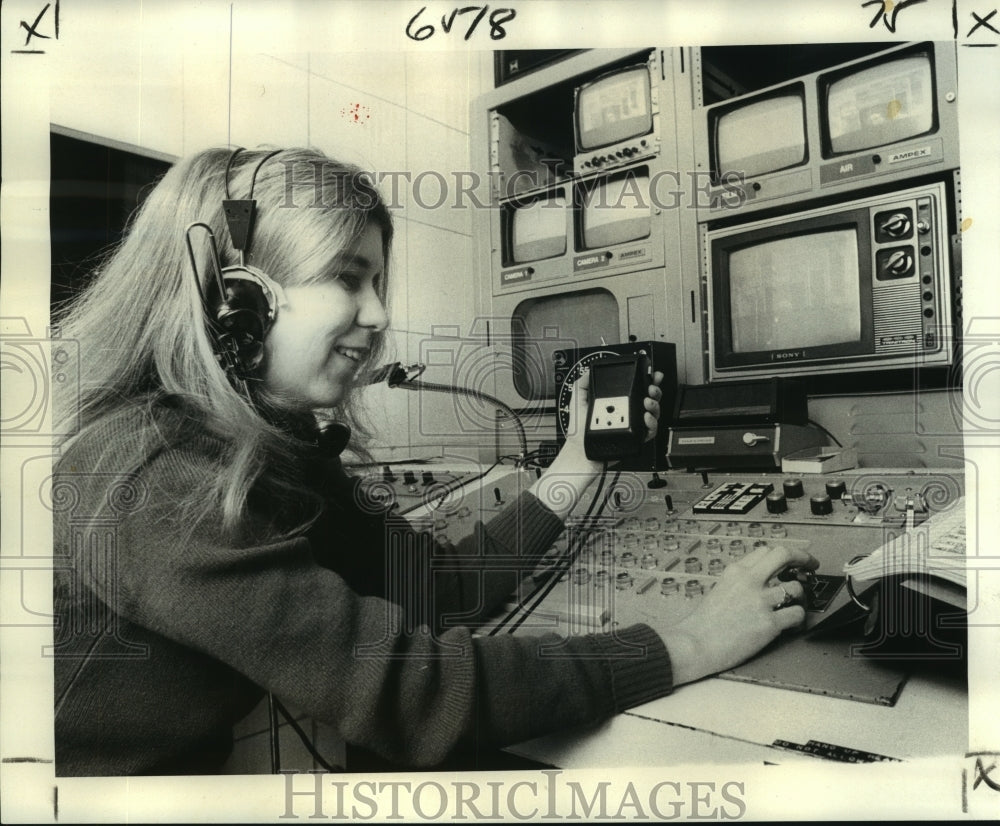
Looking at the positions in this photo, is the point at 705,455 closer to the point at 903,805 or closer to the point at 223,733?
the point at 903,805

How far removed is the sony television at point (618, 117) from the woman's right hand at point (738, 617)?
67 cm

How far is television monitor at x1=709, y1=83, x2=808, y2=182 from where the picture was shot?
1156 millimetres

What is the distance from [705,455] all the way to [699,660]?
0.37 m

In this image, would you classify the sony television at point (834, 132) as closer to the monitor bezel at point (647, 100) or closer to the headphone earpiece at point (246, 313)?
the monitor bezel at point (647, 100)

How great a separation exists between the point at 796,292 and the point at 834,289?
6 cm

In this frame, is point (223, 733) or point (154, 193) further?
point (154, 193)

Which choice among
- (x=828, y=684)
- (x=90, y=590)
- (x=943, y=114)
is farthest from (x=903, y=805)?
(x=90, y=590)

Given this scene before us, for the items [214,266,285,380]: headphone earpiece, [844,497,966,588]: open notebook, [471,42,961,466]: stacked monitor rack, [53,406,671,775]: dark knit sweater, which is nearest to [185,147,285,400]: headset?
[214,266,285,380]: headphone earpiece

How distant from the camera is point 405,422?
1085mm

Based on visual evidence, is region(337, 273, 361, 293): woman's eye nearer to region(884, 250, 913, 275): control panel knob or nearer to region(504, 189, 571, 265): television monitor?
region(504, 189, 571, 265): television monitor

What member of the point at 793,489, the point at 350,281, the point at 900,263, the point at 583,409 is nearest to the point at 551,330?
the point at 583,409

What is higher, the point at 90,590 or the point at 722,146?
the point at 722,146

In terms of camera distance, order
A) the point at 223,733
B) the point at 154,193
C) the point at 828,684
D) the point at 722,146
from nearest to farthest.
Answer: the point at 828,684, the point at 223,733, the point at 154,193, the point at 722,146

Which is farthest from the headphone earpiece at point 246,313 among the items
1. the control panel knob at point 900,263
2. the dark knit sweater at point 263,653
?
the control panel knob at point 900,263
